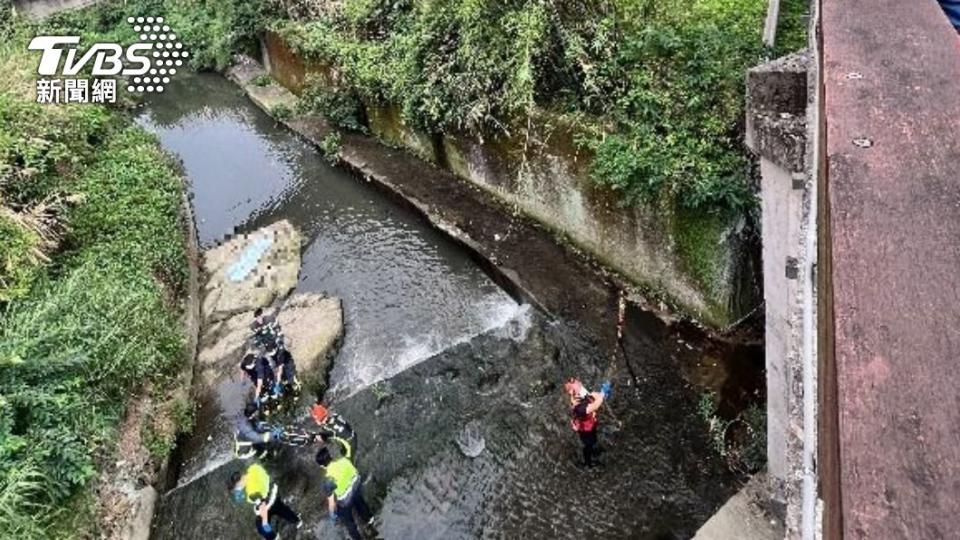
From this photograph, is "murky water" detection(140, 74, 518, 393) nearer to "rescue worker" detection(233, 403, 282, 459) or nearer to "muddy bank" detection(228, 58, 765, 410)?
"muddy bank" detection(228, 58, 765, 410)

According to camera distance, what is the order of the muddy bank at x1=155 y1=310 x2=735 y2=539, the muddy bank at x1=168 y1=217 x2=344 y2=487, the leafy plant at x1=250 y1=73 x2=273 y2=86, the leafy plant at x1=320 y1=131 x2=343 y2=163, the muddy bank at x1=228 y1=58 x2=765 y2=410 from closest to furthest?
the muddy bank at x1=155 y1=310 x2=735 y2=539 < the muddy bank at x1=228 y1=58 x2=765 y2=410 < the muddy bank at x1=168 y1=217 x2=344 y2=487 < the leafy plant at x1=320 y1=131 x2=343 y2=163 < the leafy plant at x1=250 y1=73 x2=273 y2=86

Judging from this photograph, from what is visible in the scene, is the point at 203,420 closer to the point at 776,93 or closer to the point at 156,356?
the point at 156,356

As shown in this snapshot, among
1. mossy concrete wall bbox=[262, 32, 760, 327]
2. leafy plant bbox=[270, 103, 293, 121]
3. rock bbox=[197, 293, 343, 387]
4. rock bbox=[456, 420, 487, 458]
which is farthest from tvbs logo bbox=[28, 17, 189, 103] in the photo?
rock bbox=[456, 420, 487, 458]

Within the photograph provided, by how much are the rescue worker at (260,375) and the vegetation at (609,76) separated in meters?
5.57

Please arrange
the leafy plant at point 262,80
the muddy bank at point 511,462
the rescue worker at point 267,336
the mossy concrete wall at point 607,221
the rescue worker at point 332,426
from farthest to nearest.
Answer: the leafy plant at point 262,80, the rescue worker at point 267,336, the mossy concrete wall at point 607,221, the rescue worker at point 332,426, the muddy bank at point 511,462

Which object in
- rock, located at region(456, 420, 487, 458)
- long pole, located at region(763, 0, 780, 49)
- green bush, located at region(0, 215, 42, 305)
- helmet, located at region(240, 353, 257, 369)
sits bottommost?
rock, located at region(456, 420, 487, 458)

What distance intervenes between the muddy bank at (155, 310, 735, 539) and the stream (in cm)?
2

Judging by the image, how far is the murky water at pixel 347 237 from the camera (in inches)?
445

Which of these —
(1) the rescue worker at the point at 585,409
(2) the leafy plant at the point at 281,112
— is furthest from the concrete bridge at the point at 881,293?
(2) the leafy plant at the point at 281,112

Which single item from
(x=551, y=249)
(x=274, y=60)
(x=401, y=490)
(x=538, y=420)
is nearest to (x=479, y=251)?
(x=551, y=249)

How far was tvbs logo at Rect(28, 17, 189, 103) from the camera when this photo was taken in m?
17.3

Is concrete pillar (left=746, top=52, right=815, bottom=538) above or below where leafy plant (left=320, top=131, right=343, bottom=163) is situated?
above

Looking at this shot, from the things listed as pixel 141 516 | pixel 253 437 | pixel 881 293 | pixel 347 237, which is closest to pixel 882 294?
pixel 881 293

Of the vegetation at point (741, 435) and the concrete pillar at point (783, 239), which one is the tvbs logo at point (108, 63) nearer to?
the vegetation at point (741, 435)
